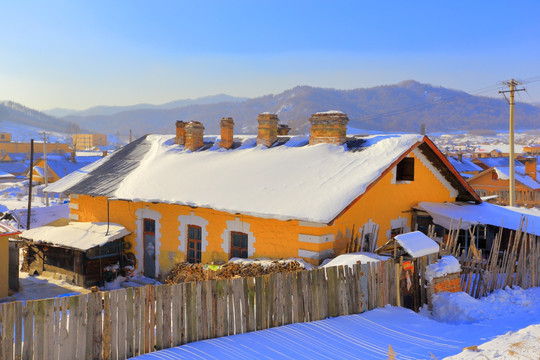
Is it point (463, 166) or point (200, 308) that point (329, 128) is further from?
point (463, 166)

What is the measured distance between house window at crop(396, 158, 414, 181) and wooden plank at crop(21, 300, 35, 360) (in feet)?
37.4

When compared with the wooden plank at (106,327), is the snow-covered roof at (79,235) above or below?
below

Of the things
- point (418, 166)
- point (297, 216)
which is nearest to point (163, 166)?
point (297, 216)

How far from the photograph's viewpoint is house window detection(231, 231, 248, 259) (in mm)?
13773

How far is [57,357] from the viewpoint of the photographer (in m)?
6.24

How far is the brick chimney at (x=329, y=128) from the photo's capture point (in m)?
15.6

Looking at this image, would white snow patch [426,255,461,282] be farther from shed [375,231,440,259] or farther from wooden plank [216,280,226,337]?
wooden plank [216,280,226,337]

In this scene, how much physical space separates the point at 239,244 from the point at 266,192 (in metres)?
1.80

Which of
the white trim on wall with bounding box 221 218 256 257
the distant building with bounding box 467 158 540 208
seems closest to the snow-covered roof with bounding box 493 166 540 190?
the distant building with bounding box 467 158 540 208

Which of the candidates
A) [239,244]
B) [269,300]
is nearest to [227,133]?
[239,244]

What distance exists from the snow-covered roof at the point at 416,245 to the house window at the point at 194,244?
736cm

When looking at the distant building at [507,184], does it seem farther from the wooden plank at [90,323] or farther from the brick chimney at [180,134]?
the wooden plank at [90,323]

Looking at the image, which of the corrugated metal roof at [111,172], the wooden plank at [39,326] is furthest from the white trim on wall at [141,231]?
the wooden plank at [39,326]

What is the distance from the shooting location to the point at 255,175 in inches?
590
